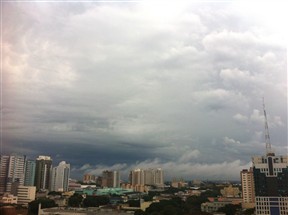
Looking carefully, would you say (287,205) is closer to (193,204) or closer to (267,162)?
(267,162)

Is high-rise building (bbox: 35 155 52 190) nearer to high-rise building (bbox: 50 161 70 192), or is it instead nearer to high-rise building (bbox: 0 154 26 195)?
high-rise building (bbox: 50 161 70 192)

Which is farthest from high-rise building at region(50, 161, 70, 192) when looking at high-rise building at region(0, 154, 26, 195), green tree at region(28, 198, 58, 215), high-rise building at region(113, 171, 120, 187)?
green tree at region(28, 198, 58, 215)

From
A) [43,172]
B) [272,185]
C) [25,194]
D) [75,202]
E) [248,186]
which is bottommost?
[75,202]

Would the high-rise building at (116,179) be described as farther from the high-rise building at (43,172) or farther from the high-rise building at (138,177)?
the high-rise building at (43,172)

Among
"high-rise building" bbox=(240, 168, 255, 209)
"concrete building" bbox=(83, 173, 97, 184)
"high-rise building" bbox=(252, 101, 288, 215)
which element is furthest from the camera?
"concrete building" bbox=(83, 173, 97, 184)

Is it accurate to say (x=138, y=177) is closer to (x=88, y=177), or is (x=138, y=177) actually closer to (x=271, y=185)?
(x=88, y=177)

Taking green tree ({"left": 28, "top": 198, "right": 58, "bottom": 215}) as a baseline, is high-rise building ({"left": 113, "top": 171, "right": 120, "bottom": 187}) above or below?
above

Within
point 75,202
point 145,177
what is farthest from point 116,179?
point 75,202

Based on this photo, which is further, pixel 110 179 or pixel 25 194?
pixel 110 179

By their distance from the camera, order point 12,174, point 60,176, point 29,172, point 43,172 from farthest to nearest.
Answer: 1. point 60,176
2. point 43,172
3. point 29,172
4. point 12,174
